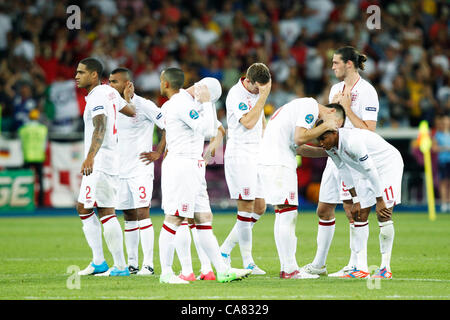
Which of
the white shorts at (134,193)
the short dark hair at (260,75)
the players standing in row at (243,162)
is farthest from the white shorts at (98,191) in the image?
the short dark hair at (260,75)

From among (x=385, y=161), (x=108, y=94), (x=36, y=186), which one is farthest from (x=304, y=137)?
(x=36, y=186)

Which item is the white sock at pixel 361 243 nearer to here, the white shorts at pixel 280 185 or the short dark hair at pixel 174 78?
the white shorts at pixel 280 185

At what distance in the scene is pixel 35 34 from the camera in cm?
2394

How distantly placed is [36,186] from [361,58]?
505 inches

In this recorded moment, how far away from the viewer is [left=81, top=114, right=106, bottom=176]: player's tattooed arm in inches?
411

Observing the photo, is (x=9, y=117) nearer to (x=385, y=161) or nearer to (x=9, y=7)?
(x=9, y=7)

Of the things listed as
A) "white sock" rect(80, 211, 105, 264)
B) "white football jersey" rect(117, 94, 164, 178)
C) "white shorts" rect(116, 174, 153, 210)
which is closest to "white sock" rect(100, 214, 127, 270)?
"white sock" rect(80, 211, 105, 264)

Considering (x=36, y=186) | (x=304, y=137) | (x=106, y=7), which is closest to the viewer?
(x=304, y=137)

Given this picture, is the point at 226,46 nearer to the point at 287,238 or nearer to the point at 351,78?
the point at 351,78

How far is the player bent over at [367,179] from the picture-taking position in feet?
32.9

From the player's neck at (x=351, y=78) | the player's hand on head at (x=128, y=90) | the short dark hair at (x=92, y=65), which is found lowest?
the player's hand on head at (x=128, y=90)

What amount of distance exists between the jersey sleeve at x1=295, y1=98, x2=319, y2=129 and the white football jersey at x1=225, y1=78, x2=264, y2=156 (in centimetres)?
117

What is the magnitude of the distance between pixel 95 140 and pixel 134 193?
1.18 metres

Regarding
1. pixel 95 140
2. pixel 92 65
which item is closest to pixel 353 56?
pixel 92 65
